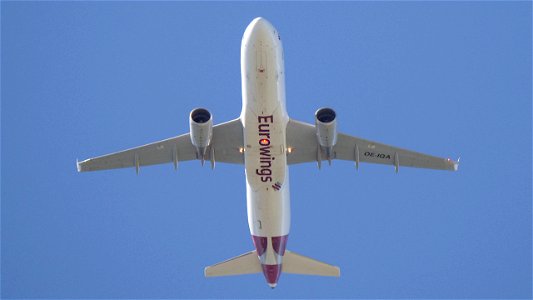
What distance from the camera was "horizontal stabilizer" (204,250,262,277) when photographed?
148 feet

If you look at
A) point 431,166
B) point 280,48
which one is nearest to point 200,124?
point 280,48

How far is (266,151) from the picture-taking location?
133ft

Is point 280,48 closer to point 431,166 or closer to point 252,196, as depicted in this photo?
point 252,196

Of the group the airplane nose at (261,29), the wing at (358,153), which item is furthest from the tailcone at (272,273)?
the airplane nose at (261,29)

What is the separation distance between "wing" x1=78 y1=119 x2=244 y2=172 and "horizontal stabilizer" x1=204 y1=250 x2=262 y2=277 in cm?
483

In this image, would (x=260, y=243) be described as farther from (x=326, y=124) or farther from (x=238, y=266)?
(x=326, y=124)

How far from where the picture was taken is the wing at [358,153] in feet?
141

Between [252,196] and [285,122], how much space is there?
A: 365cm

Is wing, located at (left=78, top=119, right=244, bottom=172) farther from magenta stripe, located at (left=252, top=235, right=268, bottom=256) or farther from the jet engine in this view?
the jet engine

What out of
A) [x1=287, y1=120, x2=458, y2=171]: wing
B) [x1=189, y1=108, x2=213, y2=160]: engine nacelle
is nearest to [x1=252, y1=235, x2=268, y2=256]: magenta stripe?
[x1=287, y1=120, x2=458, y2=171]: wing

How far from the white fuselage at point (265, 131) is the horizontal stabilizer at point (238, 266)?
2.27 meters

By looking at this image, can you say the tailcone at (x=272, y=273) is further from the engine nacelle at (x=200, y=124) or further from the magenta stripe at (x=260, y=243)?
the engine nacelle at (x=200, y=124)

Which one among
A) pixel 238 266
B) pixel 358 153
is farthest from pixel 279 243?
pixel 358 153

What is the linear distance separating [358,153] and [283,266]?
668 centimetres
